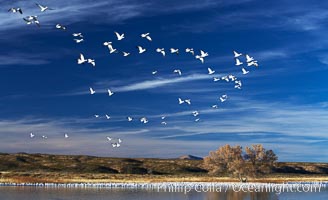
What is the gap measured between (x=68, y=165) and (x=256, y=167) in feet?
238

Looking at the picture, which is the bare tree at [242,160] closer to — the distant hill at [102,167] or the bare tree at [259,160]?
the bare tree at [259,160]

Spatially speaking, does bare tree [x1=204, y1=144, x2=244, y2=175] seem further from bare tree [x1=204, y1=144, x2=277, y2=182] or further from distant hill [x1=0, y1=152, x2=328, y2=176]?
distant hill [x1=0, y1=152, x2=328, y2=176]

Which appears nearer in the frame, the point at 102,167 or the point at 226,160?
the point at 226,160

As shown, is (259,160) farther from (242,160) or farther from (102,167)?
(102,167)

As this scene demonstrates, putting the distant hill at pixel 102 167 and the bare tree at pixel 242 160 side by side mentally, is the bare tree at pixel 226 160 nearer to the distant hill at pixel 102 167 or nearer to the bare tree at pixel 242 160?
the bare tree at pixel 242 160

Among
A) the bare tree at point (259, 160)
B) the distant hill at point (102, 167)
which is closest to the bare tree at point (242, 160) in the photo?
the bare tree at point (259, 160)

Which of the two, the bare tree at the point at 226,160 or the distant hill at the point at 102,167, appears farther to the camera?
the distant hill at the point at 102,167

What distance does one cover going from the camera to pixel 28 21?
4447 centimetres

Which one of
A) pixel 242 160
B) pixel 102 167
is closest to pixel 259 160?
pixel 242 160

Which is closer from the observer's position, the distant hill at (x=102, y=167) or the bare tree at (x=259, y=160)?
the bare tree at (x=259, y=160)

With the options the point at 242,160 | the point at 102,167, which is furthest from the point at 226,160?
the point at 102,167

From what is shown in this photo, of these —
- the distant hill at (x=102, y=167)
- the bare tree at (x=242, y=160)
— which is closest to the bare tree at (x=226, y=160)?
the bare tree at (x=242, y=160)

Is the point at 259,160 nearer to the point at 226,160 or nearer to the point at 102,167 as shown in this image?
the point at 226,160

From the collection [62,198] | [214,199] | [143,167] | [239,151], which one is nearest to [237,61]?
[214,199]
